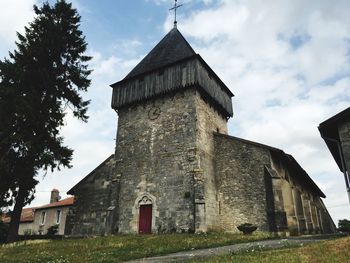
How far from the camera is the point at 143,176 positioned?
18.7m

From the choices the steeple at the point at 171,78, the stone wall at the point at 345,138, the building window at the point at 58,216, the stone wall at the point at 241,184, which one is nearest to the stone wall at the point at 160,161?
the steeple at the point at 171,78

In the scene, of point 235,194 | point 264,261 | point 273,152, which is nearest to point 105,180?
point 235,194

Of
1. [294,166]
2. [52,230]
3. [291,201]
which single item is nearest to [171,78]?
[294,166]

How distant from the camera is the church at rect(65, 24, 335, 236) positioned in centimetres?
1662

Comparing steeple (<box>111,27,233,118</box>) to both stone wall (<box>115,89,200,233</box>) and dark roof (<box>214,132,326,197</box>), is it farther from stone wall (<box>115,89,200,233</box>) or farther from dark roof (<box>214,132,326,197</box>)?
dark roof (<box>214,132,326,197</box>)

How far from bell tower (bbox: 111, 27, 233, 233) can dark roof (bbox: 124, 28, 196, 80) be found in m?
0.09

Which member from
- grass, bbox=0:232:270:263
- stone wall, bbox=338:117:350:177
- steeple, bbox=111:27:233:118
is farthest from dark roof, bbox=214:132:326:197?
grass, bbox=0:232:270:263

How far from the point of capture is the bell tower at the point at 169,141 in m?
16.9

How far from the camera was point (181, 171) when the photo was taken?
17547 millimetres

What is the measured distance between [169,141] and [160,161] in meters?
1.29

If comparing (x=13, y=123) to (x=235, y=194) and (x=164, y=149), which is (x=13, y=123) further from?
(x=235, y=194)

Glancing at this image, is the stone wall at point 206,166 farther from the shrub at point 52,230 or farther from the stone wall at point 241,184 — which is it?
the shrub at point 52,230

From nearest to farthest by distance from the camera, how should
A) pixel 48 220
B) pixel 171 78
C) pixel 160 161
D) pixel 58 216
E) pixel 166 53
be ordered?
pixel 160 161, pixel 171 78, pixel 166 53, pixel 58 216, pixel 48 220

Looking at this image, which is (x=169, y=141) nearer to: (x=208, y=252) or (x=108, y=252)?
(x=108, y=252)
